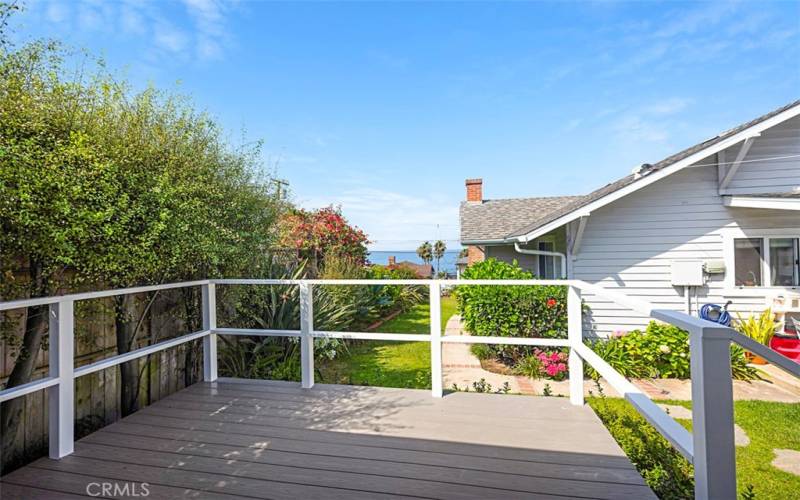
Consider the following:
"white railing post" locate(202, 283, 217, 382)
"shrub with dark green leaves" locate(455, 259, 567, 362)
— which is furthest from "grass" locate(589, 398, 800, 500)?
"white railing post" locate(202, 283, 217, 382)

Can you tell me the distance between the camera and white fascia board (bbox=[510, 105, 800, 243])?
5785 mm

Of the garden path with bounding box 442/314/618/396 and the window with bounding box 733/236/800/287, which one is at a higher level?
the window with bounding box 733/236/800/287

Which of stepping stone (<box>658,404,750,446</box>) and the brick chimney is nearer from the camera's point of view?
stepping stone (<box>658,404,750,446</box>)

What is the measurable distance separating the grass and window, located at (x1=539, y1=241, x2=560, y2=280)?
422 cm

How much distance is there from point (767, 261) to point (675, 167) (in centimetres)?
228

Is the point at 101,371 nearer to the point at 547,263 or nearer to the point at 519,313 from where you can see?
the point at 519,313

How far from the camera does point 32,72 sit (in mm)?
2609

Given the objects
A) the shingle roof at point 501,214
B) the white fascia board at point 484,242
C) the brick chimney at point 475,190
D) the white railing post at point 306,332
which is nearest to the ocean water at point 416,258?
the brick chimney at point 475,190

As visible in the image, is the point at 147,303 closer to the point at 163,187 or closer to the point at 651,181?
the point at 163,187

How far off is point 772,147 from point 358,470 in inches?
324

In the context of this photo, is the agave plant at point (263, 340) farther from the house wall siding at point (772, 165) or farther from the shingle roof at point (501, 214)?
the house wall siding at point (772, 165)

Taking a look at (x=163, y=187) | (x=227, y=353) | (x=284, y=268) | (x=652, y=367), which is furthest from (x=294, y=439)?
(x=652, y=367)

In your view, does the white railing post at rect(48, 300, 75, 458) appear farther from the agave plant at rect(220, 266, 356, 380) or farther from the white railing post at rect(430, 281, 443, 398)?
the white railing post at rect(430, 281, 443, 398)

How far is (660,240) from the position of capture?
656 centimetres
